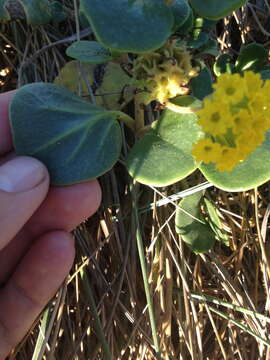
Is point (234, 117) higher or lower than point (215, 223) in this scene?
higher

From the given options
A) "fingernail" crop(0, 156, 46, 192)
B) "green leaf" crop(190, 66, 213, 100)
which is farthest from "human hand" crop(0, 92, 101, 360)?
"green leaf" crop(190, 66, 213, 100)

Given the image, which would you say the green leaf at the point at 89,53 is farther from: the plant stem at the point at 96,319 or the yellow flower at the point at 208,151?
the plant stem at the point at 96,319

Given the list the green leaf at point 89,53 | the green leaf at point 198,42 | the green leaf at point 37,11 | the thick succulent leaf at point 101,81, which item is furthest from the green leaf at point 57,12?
the green leaf at point 198,42

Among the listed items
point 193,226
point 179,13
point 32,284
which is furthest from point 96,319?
point 179,13

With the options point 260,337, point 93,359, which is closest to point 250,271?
point 260,337

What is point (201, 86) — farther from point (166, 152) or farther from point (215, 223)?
point (215, 223)

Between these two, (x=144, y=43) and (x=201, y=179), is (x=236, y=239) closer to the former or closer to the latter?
(x=201, y=179)
